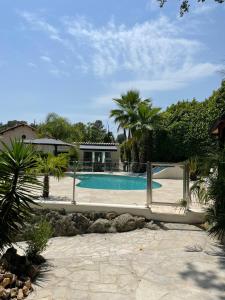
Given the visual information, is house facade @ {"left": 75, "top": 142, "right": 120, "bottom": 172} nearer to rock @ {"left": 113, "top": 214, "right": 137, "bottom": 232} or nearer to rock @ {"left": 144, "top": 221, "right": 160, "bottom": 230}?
rock @ {"left": 113, "top": 214, "right": 137, "bottom": 232}

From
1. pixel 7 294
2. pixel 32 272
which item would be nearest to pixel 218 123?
pixel 32 272

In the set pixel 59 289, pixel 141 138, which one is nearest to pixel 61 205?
pixel 59 289

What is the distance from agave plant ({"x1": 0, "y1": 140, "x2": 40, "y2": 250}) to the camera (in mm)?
5648

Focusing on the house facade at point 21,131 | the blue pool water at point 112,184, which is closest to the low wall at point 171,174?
the blue pool water at point 112,184

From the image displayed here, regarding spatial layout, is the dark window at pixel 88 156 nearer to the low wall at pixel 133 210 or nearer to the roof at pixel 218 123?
the low wall at pixel 133 210

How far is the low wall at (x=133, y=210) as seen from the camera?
916 centimetres

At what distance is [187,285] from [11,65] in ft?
49.6

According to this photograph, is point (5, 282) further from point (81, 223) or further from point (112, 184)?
point (112, 184)

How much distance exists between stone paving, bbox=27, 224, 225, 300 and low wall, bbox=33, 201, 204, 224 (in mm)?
895

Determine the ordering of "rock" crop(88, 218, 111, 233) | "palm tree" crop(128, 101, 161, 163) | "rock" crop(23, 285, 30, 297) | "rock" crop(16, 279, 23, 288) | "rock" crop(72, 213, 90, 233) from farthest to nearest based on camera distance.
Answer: "palm tree" crop(128, 101, 161, 163)
"rock" crop(72, 213, 90, 233)
"rock" crop(88, 218, 111, 233)
"rock" crop(16, 279, 23, 288)
"rock" crop(23, 285, 30, 297)

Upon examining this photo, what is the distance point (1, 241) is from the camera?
5715mm

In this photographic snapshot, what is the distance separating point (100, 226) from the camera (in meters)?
9.40

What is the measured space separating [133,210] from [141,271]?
393 centimetres

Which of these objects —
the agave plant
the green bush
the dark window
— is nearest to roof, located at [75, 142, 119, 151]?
the dark window
